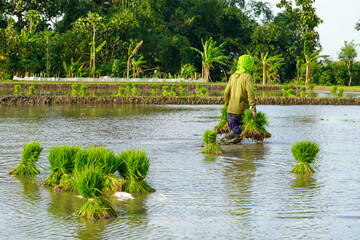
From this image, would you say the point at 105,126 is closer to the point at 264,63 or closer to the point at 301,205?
the point at 301,205

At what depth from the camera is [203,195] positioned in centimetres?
631

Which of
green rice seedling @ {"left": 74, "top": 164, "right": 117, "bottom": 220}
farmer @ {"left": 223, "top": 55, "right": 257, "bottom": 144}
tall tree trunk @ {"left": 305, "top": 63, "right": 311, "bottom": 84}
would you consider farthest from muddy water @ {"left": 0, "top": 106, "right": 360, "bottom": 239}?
tall tree trunk @ {"left": 305, "top": 63, "right": 311, "bottom": 84}

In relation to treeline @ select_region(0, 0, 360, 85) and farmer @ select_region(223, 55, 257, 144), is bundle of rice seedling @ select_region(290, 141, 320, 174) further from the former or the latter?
treeline @ select_region(0, 0, 360, 85)

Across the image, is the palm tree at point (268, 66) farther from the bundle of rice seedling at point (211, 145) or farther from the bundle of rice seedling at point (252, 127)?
the bundle of rice seedling at point (211, 145)

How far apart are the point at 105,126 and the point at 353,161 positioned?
6.96m

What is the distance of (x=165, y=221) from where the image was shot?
529cm

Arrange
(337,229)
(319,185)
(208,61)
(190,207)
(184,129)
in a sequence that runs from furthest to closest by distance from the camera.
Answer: (208,61) < (184,129) < (319,185) < (190,207) < (337,229)

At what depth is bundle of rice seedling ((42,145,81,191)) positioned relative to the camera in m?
6.54

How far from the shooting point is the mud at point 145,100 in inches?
838

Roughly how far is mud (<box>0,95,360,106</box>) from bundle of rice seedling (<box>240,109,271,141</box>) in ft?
41.5

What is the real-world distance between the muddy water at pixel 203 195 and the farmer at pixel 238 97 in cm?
34

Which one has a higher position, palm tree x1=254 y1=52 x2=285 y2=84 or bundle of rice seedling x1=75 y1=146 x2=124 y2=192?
palm tree x1=254 y1=52 x2=285 y2=84

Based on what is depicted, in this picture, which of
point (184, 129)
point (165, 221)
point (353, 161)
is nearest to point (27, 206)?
point (165, 221)

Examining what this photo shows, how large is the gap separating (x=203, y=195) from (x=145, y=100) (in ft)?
55.3
